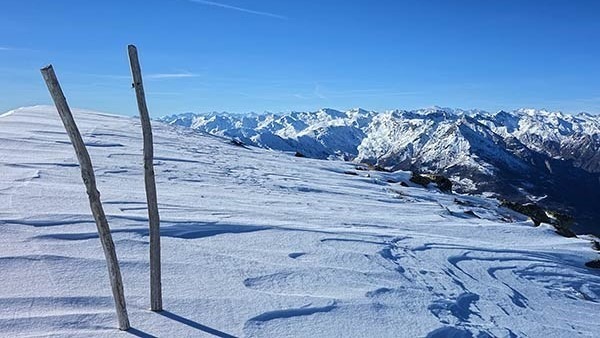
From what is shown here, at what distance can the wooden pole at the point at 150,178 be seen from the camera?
16.2 feet

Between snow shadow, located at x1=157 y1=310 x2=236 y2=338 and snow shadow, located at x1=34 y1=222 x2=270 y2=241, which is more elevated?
snow shadow, located at x1=34 y1=222 x2=270 y2=241

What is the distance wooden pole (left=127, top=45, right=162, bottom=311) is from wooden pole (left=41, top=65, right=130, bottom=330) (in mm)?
475

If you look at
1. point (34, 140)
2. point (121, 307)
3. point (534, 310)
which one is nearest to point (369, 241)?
point (534, 310)

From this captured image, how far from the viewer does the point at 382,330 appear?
239 inches

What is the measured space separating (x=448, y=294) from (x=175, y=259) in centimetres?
450

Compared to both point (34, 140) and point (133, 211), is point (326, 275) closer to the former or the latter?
point (133, 211)

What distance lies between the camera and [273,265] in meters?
7.63

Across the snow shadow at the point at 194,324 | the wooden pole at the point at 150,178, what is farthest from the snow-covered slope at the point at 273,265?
the wooden pole at the point at 150,178

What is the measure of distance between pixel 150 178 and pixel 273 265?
3.09 m

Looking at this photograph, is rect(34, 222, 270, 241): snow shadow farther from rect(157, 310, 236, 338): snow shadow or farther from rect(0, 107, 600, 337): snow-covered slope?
rect(157, 310, 236, 338): snow shadow

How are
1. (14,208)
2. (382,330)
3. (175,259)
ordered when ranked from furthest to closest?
(14,208)
(175,259)
(382,330)

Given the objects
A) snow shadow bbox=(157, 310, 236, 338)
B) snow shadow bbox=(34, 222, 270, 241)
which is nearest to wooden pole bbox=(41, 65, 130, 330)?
snow shadow bbox=(157, 310, 236, 338)

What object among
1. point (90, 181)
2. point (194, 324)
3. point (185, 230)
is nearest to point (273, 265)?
point (185, 230)

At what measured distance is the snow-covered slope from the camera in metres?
5.79
